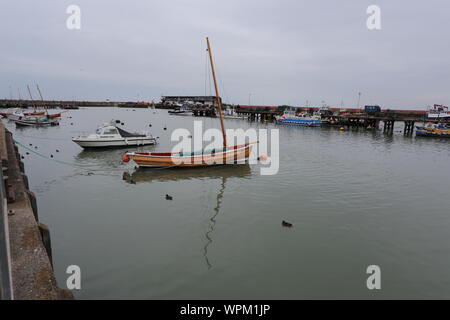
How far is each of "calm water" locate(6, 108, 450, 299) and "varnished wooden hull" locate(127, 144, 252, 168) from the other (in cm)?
85

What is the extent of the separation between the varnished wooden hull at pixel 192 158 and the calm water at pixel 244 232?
2.79 feet

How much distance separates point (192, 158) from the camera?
2167 cm

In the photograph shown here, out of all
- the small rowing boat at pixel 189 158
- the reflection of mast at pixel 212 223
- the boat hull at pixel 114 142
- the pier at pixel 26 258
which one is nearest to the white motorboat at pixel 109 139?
the boat hull at pixel 114 142

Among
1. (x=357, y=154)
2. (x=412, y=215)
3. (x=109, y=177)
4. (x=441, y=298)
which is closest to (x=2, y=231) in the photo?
(x=441, y=298)

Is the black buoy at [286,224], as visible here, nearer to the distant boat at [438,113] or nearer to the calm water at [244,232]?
the calm water at [244,232]

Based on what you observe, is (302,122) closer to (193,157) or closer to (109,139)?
(109,139)

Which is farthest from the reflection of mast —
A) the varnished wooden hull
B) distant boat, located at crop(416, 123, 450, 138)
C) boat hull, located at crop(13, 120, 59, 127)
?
distant boat, located at crop(416, 123, 450, 138)

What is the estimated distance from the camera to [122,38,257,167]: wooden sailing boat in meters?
21.3

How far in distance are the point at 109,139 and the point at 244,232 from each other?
23.6 metres

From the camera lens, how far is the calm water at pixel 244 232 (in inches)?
329

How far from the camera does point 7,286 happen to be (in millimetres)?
2861

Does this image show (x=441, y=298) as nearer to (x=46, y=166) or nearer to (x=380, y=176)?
(x=380, y=176)

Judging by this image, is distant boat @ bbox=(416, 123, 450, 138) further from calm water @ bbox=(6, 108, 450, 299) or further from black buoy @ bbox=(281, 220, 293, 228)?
black buoy @ bbox=(281, 220, 293, 228)

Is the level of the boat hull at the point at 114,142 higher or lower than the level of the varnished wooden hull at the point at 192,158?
higher
